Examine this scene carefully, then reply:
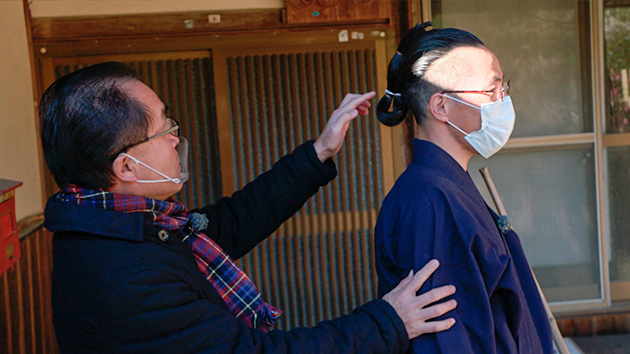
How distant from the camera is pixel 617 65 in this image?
382 centimetres

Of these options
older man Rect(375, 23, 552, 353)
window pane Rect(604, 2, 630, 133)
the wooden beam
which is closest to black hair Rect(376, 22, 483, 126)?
older man Rect(375, 23, 552, 353)

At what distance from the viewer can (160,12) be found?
11.8 feet

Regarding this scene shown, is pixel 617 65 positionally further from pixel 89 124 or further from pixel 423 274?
pixel 89 124

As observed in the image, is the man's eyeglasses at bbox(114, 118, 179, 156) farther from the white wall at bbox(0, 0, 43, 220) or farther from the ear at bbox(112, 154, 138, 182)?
the white wall at bbox(0, 0, 43, 220)

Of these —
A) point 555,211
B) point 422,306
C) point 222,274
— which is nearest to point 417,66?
point 422,306

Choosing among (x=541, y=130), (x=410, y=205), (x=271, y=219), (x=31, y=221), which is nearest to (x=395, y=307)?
(x=410, y=205)

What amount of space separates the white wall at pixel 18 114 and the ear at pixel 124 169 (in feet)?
5.02

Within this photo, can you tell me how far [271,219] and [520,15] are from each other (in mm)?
2398

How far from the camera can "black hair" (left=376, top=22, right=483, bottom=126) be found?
72.3 inches

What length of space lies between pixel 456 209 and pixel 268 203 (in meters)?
0.68

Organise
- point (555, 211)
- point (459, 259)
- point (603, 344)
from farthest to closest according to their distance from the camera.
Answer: point (555, 211), point (603, 344), point (459, 259)

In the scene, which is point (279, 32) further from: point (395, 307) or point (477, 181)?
point (395, 307)

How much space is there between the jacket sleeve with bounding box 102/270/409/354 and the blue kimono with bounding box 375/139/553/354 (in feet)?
0.45

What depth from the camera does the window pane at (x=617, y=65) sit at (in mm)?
3799
